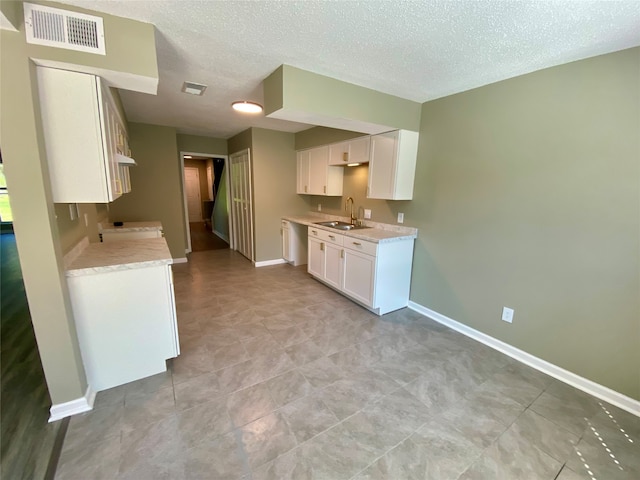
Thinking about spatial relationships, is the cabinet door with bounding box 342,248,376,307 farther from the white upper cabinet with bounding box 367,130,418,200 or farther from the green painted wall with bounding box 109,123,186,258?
the green painted wall with bounding box 109,123,186,258

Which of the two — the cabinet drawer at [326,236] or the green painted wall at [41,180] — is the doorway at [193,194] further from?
the green painted wall at [41,180]

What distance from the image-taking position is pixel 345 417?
5.67 ft

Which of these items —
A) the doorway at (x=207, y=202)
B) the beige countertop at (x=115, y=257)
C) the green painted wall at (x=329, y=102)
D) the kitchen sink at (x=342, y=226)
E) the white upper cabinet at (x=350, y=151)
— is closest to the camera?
the beige countertop at (x=115, y=257)

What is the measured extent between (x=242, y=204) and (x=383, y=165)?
314 centimetres

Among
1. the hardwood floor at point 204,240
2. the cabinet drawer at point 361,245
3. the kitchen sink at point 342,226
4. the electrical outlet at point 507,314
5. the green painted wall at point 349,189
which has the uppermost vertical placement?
the green painted wall at point 349,189

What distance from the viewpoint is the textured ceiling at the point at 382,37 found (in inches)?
56.6

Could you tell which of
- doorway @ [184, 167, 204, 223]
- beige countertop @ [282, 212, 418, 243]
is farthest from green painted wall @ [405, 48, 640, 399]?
doorway @ [184, 167, 204, 223]

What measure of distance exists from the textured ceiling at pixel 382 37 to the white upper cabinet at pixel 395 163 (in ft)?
1.78

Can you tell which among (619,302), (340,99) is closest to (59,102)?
(340,99)

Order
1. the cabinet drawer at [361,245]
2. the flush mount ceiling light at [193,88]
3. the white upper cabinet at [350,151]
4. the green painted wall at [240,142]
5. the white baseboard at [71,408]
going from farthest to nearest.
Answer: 1. the green painted wall at [240,142]
2. the white upper cabinet at [350,151]
3. the cabinet drawer at [361,245]
4. the flush mount ceiling light at [193,88]
5. the white baseboard at [71,408]

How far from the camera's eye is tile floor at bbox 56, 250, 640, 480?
1427mm

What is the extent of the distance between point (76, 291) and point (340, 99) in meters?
2.49

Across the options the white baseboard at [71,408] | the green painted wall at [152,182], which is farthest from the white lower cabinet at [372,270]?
the green painted wall at [152,182]

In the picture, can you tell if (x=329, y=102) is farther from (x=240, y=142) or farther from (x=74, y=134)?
(x=240, y=142)
